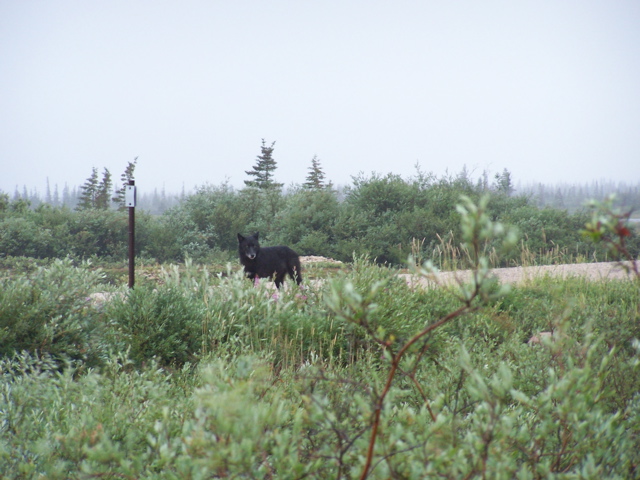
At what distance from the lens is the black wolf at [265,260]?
9.12 metres

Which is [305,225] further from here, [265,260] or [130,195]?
[130,195]

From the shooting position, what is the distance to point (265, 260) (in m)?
9.35

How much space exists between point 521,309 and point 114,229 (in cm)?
1489

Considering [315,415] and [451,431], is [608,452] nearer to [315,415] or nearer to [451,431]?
[451,431]

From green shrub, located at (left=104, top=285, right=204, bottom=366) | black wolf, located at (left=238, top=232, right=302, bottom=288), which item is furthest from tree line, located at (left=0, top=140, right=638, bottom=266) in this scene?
green shrub, located at (left=104, top=285, right=204, bottom=366)

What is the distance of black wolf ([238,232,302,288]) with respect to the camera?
912cm

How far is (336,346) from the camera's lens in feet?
16.7

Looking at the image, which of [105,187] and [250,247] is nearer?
[250,247]

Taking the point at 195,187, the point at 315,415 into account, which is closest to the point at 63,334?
the point at 315,415

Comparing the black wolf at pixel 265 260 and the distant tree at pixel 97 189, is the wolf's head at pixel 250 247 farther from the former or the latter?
the distant tree at pixel 97 189

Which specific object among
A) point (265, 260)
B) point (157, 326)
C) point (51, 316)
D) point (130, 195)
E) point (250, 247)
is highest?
point (130, 195)

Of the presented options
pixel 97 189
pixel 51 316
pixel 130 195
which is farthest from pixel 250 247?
pixel 97 189

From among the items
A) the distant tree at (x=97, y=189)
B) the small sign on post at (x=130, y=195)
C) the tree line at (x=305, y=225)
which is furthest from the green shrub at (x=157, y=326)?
the distant tree at (x=97, y=189)

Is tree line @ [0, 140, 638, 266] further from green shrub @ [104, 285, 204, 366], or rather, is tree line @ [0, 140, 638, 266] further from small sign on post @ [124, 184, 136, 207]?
green shrub @ [104, 285, 204, 366]
